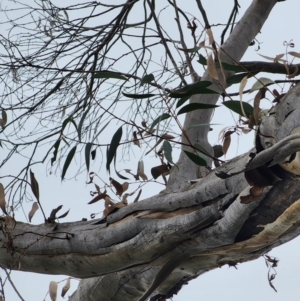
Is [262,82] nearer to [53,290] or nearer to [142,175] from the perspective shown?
[142,175]

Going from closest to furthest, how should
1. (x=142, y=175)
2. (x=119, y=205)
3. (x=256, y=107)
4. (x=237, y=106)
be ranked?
(x=256, y=107)
(x=237, y=106)
(x=119, y=205)
(x=142, y=175)

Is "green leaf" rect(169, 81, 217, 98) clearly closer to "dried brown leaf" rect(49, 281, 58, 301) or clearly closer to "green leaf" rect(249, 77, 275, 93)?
"green leaf" rect(249, 77, 275, 93)

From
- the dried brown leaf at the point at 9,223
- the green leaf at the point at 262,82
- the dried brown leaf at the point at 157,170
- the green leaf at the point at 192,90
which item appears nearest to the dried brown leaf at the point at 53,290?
the dried brown leaf at the point at 9,223

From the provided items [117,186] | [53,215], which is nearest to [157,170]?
[117,186]

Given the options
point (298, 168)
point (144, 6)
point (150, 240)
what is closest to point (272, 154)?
point (298, 168)

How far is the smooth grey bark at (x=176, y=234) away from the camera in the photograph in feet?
3.03

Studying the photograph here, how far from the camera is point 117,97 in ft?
7.06

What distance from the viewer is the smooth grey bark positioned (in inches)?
36.4

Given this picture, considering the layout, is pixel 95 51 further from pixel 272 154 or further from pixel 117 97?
pixel 272 154

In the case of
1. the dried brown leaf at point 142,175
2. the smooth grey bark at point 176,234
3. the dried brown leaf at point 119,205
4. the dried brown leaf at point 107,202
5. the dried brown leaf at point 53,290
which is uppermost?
the dried brown leaf at point 142,175

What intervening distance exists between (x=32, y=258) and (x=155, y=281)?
0.29 metres

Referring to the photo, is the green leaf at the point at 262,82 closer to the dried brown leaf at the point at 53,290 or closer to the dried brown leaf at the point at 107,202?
the dried brown leaf at the point at 107,202

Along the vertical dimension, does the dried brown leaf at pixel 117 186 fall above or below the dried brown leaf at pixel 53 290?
above

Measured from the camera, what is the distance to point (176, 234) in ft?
3.63
